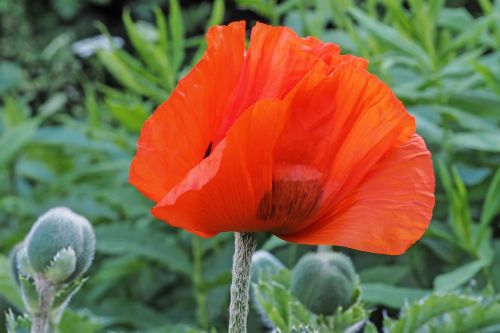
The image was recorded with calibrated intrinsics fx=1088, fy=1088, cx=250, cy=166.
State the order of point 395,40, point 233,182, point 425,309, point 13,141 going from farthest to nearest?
1. point 13,141
2. point 395,40
3. point 425,309
4. point 233,182

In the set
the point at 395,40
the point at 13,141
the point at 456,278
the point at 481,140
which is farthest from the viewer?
the point at 13,141

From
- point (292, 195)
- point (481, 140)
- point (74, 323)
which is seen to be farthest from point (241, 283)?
point (481, 140)

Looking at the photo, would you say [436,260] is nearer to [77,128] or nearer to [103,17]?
[77,128]

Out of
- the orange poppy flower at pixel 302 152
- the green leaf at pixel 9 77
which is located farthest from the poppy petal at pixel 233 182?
the green leaf at pixel 9 77

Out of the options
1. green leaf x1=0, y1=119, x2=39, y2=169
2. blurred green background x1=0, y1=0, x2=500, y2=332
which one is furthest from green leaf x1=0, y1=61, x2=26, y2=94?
green leaf x1=0, y1=119, x2=39, y2=169

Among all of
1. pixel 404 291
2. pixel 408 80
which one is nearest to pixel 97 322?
pixel 404 291

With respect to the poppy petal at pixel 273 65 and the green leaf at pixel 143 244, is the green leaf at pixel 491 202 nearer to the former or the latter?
the green leaf at pixel 143 244

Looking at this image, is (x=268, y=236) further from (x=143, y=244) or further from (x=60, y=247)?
(x=60, y=247)
